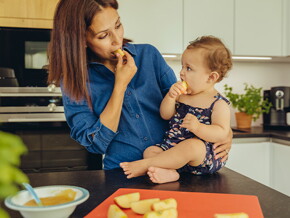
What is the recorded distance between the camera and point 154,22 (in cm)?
251

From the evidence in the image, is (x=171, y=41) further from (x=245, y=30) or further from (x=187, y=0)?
(x=245, y=30)

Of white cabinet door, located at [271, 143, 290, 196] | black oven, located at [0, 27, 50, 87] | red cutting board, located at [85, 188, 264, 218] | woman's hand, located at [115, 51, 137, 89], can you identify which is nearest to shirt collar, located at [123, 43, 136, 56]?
woman's hand, located at [115, 51, 137, 89]

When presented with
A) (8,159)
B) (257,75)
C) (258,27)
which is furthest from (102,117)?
(257,75)

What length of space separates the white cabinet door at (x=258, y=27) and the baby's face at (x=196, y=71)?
1.53 meters

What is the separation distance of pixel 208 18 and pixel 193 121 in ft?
5.58

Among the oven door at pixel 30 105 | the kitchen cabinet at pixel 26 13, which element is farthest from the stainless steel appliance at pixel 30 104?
the kitchen cabinet at pixel 26 13

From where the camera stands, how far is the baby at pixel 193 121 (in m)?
1.06

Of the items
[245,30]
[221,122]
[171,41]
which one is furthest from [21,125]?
[245,30]

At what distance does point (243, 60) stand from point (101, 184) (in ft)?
7.70

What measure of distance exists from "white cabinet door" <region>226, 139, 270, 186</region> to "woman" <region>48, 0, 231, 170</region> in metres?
1.31

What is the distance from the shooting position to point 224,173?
111cm

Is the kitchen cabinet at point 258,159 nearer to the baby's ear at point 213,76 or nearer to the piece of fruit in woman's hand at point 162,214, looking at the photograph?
the baby's ear at point 213,76

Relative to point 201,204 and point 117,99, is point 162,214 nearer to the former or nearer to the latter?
point 201,204

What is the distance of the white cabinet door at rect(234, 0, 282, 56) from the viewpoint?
8.66 feet
